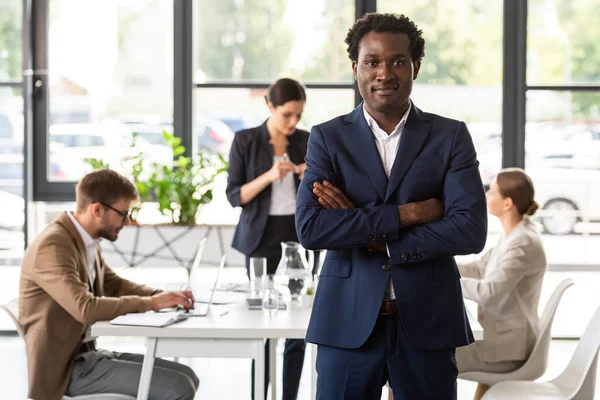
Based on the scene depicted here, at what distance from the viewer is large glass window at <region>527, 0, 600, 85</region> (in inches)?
244

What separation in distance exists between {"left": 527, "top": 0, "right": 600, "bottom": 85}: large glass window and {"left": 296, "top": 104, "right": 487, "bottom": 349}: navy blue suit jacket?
4110 mm

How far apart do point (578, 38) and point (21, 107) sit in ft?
12.3

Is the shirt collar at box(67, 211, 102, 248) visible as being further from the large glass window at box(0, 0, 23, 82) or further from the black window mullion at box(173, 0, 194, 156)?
the large glass window at box(0, 0, 23, 82)

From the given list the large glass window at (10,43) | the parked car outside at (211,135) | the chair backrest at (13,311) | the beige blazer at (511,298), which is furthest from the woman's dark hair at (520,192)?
the large glass window at (10,43)

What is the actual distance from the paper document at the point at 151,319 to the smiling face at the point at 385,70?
120cm

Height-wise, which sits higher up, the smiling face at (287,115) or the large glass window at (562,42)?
the large glass window at (562,42)

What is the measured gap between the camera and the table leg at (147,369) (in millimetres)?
3098

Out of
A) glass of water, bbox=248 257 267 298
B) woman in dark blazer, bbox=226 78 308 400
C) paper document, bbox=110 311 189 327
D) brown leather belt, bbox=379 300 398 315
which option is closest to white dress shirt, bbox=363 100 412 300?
brown leather belt, bbox=379 300 398 315

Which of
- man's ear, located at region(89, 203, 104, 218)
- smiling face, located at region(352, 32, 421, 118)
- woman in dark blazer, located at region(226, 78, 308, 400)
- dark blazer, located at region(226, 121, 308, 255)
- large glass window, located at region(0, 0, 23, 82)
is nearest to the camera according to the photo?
smiling face, located at region(352, 32, 421, 118)

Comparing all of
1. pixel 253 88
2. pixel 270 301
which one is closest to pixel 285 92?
pixel 270 301

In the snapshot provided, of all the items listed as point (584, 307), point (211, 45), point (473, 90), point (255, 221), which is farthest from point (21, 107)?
point (584, 307)

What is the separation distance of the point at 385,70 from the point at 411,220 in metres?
0.38

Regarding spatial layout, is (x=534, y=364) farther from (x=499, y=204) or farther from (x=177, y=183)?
(x=177, y=183)

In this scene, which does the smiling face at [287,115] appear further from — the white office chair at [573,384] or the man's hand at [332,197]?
the man's hand at [332,197]
